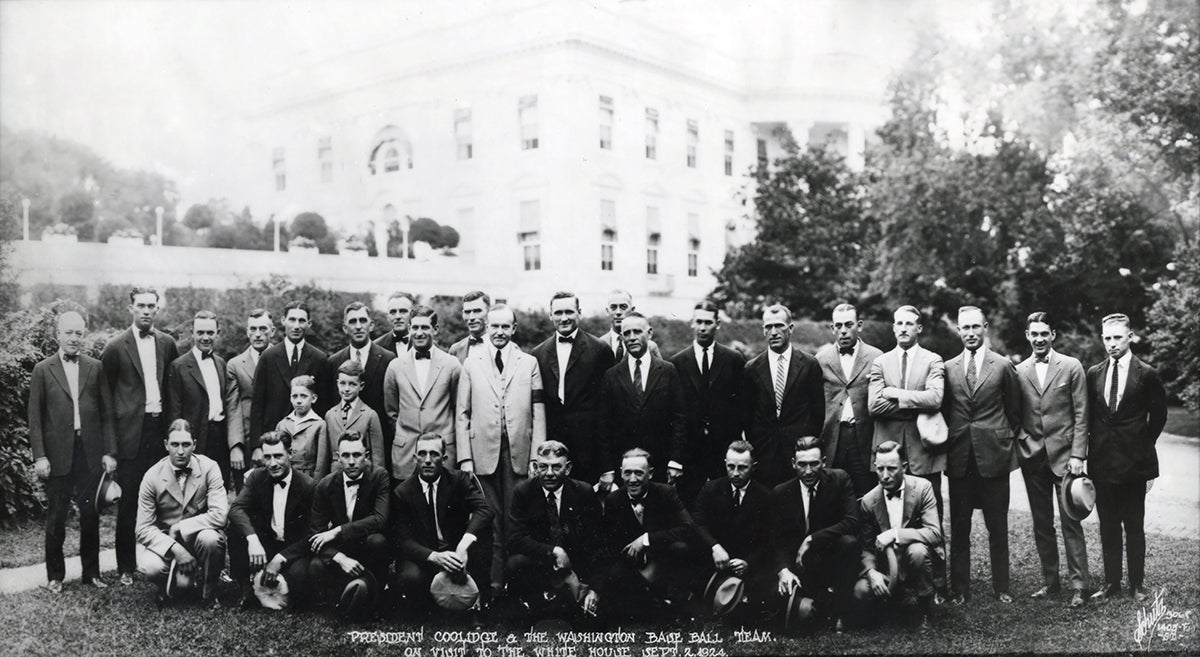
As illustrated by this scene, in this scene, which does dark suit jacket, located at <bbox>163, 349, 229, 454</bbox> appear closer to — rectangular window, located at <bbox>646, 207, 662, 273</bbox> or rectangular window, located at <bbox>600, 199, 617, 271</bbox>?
rectangular window, located at <bbox>600, 199, 617, 271</bbox>

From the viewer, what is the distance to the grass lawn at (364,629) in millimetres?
4137

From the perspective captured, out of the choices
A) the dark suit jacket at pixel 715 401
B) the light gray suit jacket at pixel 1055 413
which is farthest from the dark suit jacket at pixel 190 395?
the light gray suit jacket at pixel 1055 413

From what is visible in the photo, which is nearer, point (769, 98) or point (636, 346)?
point (636, 346)

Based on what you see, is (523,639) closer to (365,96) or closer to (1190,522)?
(365,96)

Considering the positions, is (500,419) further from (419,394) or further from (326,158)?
(326,158)

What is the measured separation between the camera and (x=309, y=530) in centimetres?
421

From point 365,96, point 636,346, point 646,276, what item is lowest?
point 636,346

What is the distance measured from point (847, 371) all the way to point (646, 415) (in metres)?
1.08

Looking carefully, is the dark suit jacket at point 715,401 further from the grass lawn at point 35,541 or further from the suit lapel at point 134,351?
the grass lawn at point 35,541

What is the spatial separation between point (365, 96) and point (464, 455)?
2992mm

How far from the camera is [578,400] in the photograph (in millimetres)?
4535

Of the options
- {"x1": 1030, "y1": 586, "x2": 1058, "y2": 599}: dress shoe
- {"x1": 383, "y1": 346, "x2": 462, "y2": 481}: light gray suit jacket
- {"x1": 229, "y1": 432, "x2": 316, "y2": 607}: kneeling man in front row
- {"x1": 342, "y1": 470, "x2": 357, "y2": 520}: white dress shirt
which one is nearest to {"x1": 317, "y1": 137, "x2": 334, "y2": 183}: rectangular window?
{"x1": 383, "y1": 346, "x2": 462, "y2": 481}: light gray suit jacket

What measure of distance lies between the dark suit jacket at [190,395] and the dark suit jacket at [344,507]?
0.94 meters

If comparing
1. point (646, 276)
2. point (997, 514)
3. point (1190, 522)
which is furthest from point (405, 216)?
point (1190, 522)
